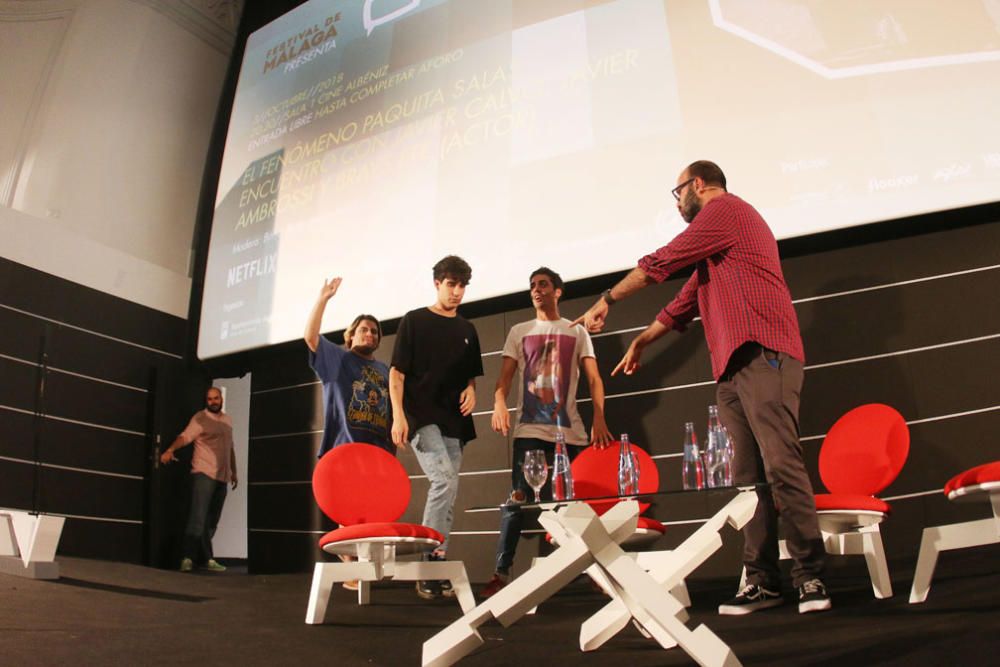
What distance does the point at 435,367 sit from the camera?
326cm

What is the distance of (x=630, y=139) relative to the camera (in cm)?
384

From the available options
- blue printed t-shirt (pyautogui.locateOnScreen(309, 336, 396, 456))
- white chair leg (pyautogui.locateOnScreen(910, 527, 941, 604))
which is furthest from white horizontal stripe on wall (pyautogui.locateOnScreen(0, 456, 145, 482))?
white chair leg (pyautogui.locateOnScreen(910, 527, 941, 604))

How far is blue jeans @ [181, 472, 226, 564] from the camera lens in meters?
5.13

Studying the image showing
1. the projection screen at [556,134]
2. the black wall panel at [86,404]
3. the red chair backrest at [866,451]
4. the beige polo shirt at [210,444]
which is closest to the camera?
the red chair backrest at [866,451]

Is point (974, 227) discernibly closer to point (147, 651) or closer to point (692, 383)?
point (692, 383)

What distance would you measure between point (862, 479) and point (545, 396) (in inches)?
42.4

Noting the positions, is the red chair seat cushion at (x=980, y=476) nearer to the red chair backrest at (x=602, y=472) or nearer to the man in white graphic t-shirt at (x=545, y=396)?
the red chair backrest at (x=602, y=472)

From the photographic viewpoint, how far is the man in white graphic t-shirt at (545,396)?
3006 millimetres

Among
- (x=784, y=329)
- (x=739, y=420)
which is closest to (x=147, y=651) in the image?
(x=739, y=420)

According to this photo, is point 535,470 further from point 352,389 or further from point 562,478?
point 352,389

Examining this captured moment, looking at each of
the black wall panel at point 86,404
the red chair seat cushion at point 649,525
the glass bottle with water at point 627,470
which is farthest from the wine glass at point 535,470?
the black wall panel at point 86,404

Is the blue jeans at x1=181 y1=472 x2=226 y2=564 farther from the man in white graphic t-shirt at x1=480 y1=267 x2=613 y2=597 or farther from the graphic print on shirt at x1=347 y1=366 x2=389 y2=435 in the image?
the man in white graphic t-shirt at x1=480 y1=267 x2=613 y2=597

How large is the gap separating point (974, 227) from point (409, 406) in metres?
2.45

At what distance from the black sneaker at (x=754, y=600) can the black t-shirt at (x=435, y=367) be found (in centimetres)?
132
